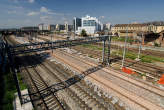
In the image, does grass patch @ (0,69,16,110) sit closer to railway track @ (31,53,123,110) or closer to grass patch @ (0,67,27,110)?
grass patch @ (0,67,27,110)

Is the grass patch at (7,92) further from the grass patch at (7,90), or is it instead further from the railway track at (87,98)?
the railway track at (87,98)

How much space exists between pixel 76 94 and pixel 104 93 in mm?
3304

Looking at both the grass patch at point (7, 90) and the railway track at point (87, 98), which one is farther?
the grass patch at point (7, 90)

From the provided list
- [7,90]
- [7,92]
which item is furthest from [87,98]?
[7,90]

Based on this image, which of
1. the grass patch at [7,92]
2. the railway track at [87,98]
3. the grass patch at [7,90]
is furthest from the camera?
the grass patch at [7,90]

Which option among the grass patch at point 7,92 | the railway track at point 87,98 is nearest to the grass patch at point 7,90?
the grass patch at point 7,92

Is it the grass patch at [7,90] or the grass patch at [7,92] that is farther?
the grass patch at [7,90]

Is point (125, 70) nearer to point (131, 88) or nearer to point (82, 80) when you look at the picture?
point (131, 88)

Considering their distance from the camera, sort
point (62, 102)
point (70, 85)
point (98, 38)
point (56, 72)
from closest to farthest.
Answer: point (62, 102) < point (70, 85) < point (56, 72) < point (98, 38)

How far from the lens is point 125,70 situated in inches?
677

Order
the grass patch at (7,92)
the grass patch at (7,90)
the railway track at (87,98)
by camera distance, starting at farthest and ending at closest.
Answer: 1. the grass patch at (7,90)
2. the grass patch at (7,92)
3. the railway track at (87,98)

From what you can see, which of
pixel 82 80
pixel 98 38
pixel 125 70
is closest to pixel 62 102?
pixel 82 80

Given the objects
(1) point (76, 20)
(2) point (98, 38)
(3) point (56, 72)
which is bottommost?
(3) point (56, 72)

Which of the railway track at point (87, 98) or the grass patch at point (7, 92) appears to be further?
the grass patch at point (7, 92)
